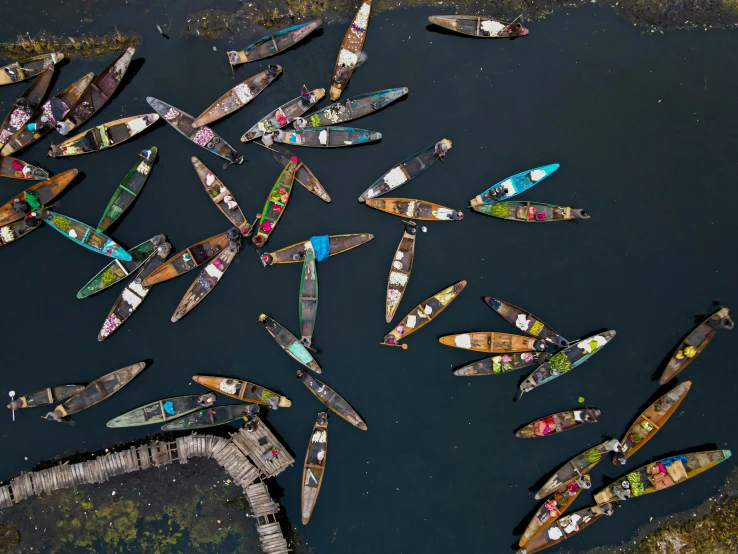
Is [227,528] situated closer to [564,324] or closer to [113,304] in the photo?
[113,304]

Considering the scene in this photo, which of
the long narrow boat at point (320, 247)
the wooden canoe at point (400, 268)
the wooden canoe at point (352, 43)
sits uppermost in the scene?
the wooden canoe at point (352, 43)

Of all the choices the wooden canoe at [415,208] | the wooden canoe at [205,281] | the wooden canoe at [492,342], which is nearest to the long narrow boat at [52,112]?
the wooden canoe at [205,281]

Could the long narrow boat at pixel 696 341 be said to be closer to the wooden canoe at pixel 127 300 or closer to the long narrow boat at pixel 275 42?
the long narrow boat at pixel 275 42

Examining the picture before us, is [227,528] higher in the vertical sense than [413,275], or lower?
lower

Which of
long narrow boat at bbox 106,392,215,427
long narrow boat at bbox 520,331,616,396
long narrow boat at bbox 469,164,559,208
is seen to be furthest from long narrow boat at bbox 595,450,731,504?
long narrow boat at bbox 106,392,215,427

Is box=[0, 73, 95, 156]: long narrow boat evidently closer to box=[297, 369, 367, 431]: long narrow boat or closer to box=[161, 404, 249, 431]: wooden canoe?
box=[161, 404, 249, 431]: wooden canoe

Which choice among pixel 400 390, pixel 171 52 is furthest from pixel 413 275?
pixel 171 52
